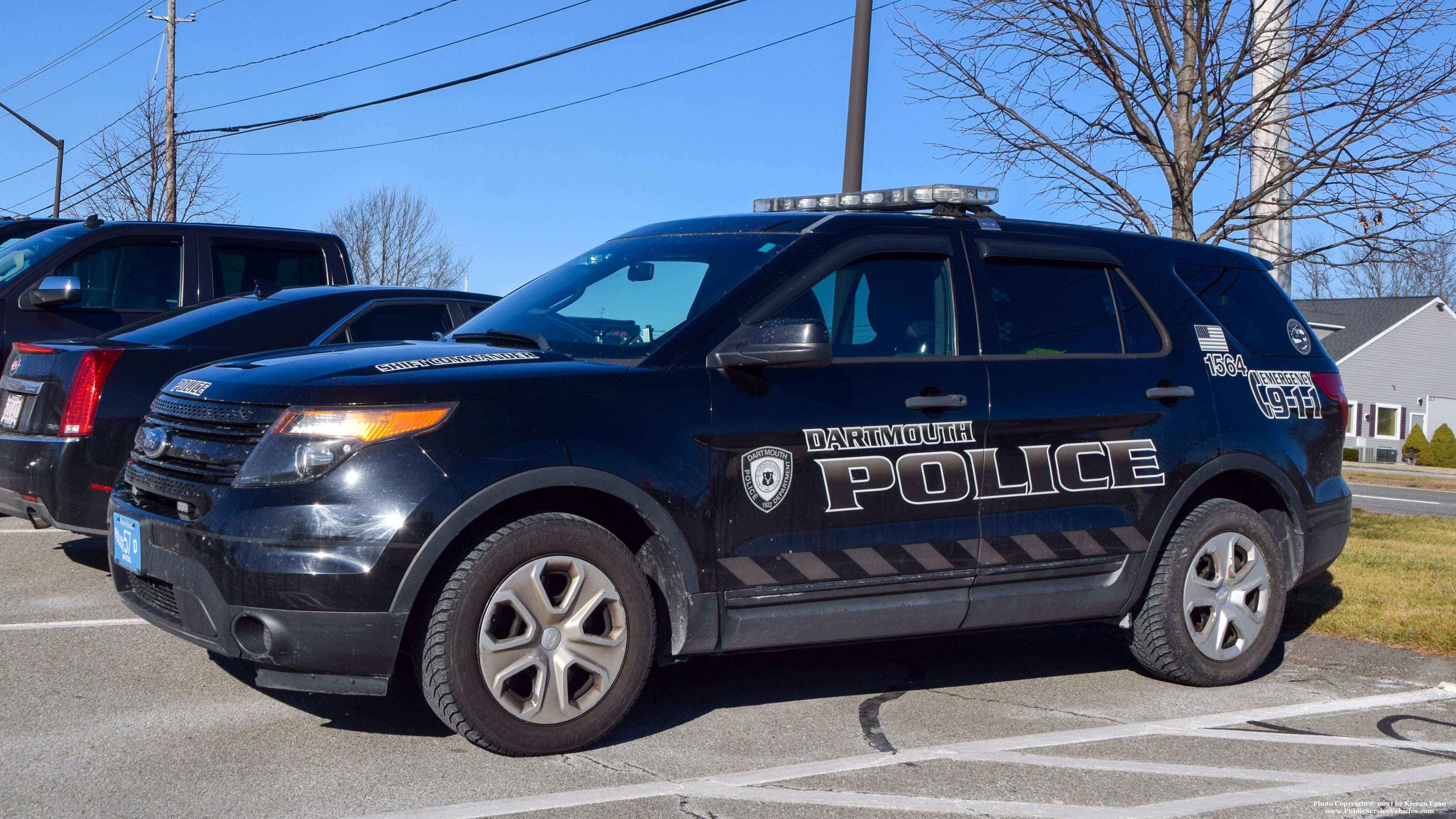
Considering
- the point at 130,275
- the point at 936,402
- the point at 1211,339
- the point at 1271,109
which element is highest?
the point at 1271,109

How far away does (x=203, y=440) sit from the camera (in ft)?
14.0

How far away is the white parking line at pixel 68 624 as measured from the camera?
18.8 ft

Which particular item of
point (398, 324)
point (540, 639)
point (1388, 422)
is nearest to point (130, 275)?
point (398, 324)

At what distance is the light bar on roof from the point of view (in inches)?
213

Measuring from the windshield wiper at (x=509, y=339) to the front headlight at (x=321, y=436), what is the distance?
0.78 m

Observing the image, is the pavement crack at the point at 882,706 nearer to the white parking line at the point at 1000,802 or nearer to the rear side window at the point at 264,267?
the white parking line at the point at 1000,802

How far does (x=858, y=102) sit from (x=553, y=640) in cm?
746

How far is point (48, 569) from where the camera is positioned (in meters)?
7.16

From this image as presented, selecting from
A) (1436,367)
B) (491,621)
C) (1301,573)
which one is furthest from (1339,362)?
(491,621)

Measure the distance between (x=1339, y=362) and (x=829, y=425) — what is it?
45.9m

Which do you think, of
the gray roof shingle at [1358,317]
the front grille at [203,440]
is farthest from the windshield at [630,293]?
the gray roof shingle at [1358,317]

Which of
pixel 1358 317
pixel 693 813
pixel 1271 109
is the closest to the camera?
pixel 693 813

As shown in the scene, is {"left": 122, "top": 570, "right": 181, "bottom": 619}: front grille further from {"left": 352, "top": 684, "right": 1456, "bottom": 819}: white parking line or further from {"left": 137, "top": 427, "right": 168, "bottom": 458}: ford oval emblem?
{"left": 352, "top": 684, "right": 1456, "bottom": 819}: white parking line

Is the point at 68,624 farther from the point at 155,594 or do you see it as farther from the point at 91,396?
the point at 155,594
